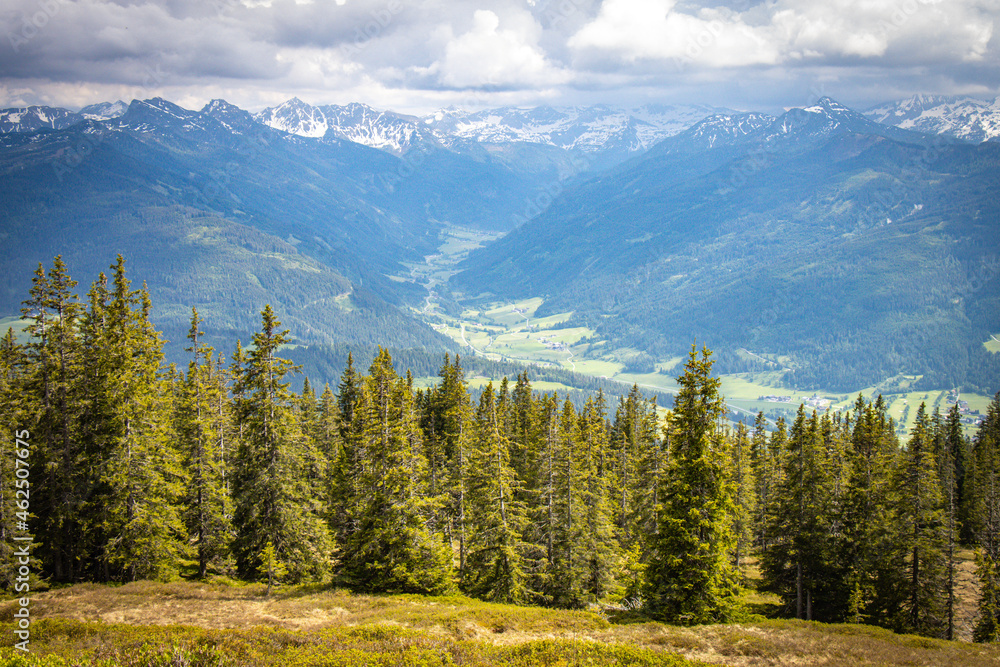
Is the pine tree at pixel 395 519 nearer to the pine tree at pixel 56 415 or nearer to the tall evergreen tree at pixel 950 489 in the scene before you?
Answer: the pine tree at pixel 56 415

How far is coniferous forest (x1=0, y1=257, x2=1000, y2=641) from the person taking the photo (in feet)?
107

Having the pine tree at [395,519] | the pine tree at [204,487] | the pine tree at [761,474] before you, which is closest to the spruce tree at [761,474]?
the pine tree at [761,474]

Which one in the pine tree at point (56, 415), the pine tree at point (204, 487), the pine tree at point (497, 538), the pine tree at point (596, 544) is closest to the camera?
the pine tree at point (56, 415)

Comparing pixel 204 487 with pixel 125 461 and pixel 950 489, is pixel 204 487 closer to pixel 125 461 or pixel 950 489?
pixel 125 461

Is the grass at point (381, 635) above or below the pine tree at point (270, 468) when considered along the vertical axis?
below

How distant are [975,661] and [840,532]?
15.7m

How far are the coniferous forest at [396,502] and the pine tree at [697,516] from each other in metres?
0.11

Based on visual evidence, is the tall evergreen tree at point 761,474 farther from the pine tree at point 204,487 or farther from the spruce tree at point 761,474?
the pine tree at point 204,487

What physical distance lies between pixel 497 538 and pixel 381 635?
13.6 metres

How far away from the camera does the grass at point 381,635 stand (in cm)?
2222

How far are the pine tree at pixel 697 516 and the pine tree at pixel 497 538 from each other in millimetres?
10197

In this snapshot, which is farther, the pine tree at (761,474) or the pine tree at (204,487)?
the pine tree at (761,474)

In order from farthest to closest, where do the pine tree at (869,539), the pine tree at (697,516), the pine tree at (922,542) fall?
the pine tree at (869,539) → the pine tree at (922,542) → the pine tree at (697,516)

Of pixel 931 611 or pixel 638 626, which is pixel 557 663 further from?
pixel 931 611
